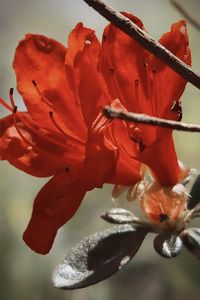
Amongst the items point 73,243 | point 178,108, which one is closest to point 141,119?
point 178,108

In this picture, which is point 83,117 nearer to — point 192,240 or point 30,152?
point 30,152

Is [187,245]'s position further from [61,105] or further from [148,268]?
[148,268]

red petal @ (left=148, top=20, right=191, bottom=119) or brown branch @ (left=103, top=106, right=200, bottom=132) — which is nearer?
brown branch @ (left=103, top=106, right=200, bottom=132)

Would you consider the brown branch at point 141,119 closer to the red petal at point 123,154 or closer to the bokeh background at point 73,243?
the red petal at point 123,154

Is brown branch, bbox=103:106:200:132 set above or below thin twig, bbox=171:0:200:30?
below

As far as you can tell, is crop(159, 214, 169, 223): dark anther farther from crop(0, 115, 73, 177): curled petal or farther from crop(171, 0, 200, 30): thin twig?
crop(171, 0, 200, 30): thin twig

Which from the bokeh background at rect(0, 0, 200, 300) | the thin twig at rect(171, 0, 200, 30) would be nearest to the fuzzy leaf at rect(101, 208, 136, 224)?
the thin twig at rect(171, 0, 200, 30)
